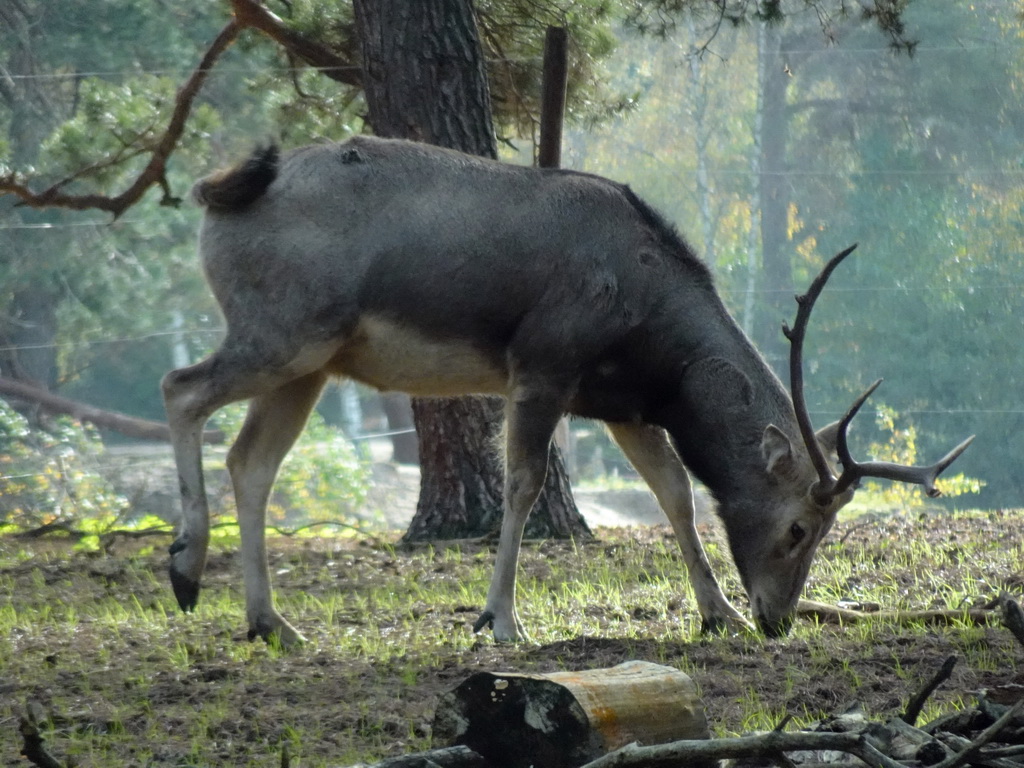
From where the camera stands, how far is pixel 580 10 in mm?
9086

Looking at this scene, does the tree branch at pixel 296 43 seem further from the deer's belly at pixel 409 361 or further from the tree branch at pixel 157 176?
the deer's belly at pixel 409 361

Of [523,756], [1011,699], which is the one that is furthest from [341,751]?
[1011,699]

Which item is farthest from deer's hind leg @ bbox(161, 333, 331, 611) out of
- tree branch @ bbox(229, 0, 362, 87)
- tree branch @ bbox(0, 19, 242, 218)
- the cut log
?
tree branch @ bbox(229, 0, 362, 87)

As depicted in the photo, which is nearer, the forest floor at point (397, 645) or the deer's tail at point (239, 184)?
the forest floor at point (397, 645)

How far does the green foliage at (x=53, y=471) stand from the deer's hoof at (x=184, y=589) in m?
6.26

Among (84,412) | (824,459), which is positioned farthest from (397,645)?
(84,412)

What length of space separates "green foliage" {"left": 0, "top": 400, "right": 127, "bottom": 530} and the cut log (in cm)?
865

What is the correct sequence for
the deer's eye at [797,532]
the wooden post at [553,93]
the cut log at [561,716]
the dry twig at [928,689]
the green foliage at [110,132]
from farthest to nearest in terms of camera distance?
1. the green foliage at [110,132]
2. the wooden post at [553,93]
3. the deer's eye at [797,532]
4. the cut log at [561,716]
5. the dry twig at [928,689]

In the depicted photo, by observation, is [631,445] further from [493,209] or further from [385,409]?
[385,409]

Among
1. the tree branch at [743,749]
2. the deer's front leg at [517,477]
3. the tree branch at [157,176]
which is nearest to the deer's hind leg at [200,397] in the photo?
the deer's front leg at [517,477]

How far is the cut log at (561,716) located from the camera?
114 inches

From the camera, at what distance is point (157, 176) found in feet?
30.1

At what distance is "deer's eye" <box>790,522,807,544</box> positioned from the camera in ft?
17.3

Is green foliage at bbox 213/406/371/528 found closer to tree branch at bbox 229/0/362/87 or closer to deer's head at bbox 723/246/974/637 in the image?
tree branch at bbox 229/0/362/87
